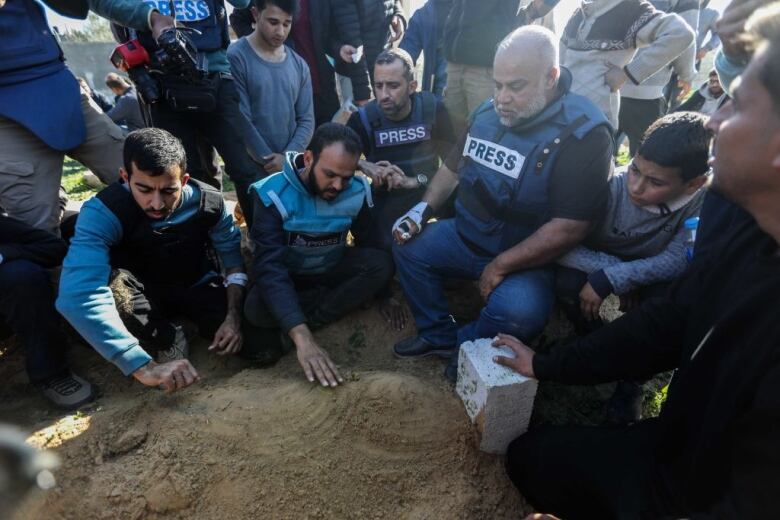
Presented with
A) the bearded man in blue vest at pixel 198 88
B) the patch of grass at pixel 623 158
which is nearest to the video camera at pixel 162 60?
the bearded man in blue vest at pixel 198 88

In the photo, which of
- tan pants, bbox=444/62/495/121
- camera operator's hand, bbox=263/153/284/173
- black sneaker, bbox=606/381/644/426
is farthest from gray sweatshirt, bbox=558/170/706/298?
→ camera operator's hand, bbox=263/153/284/173

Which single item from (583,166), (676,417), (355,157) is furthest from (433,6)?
(676,417)

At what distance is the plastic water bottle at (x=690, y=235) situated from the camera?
229 centimetres

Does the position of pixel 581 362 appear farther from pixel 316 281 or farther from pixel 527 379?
pixel 316 281

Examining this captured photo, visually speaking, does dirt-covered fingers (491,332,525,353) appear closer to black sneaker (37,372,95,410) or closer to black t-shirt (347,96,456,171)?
black t-shirt (347,96,456,171)

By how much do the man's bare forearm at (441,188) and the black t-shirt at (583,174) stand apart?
0.77 m

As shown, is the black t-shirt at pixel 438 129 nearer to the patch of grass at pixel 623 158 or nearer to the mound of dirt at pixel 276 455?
the mound of dirt at pixel 276 455

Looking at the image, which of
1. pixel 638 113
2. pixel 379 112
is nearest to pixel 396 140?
pixel 379 112

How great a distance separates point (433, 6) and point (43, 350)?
12.9 feet

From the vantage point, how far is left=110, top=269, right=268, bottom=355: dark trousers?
8.43 feet

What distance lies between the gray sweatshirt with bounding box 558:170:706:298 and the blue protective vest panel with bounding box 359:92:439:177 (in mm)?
A: 1407

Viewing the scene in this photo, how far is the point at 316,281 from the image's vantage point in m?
3.15

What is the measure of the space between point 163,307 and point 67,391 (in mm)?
665

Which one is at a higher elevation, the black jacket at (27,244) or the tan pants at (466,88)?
the tan pants at (466,88)
